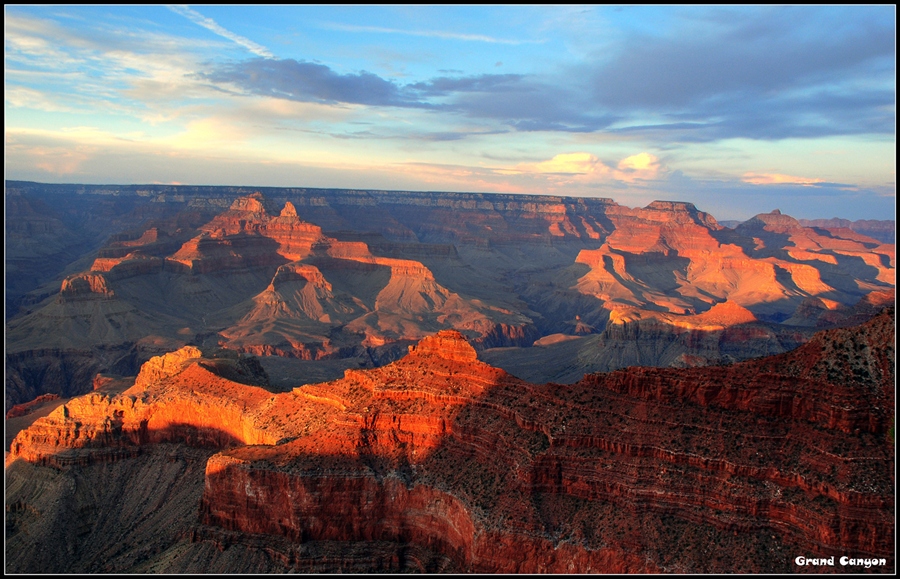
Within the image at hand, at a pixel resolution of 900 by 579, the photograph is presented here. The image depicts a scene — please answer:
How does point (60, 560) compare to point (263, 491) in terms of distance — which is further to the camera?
point (60, 560)

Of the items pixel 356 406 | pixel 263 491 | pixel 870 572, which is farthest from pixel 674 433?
pixel 263 491

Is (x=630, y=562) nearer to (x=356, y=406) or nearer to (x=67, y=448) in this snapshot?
(x=356, y=406)

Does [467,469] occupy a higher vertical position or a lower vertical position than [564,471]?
lower

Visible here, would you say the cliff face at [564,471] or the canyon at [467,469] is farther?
the canyon at [467,469]

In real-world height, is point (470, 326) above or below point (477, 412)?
below

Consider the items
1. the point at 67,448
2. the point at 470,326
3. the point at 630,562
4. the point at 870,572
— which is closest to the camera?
the point at 870,572

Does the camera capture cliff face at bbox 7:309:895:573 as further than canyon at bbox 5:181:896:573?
No

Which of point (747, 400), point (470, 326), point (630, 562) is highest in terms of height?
point (747, 400)

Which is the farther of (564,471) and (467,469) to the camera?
(467,469)
